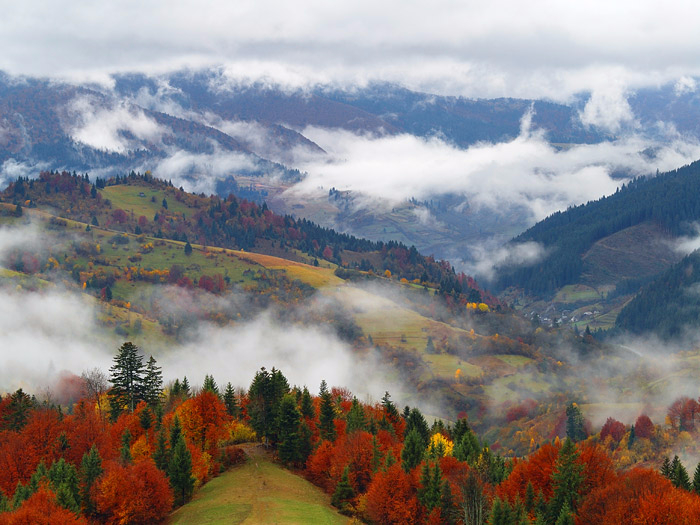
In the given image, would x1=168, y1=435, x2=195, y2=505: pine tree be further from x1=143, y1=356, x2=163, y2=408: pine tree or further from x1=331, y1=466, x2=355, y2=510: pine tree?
x1=143, y1=356, x2=163, y2=408: pine tree

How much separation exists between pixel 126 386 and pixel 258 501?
A: 55688 mm

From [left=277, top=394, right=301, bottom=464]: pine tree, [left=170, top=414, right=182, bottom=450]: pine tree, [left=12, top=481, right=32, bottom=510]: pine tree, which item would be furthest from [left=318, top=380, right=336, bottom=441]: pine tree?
[left=12, top=481, right=32, bottom=510]: pine tree

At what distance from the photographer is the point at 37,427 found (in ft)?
414

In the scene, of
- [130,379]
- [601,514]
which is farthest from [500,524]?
[130,379]

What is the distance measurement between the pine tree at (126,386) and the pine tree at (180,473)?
4268cm

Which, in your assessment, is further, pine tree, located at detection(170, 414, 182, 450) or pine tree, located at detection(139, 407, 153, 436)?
pine tree, located at detection(139, 407, 153, 436)

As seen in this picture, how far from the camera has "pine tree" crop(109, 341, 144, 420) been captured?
155125 mm

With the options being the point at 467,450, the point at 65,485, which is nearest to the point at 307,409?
the point at 467,450

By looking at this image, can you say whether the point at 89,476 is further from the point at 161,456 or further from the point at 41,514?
the point at 41,514

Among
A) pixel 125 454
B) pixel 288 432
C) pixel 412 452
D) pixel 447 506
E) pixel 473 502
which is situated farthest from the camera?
pixel 288 432

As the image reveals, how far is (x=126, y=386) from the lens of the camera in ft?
518

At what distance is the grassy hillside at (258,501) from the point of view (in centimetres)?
10750

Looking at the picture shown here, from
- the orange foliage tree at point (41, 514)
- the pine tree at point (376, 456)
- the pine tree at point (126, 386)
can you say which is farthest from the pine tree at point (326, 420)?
the orange foliage tree at point (41, 514)

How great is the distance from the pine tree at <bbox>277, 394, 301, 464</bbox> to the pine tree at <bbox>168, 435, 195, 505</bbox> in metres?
22.7
